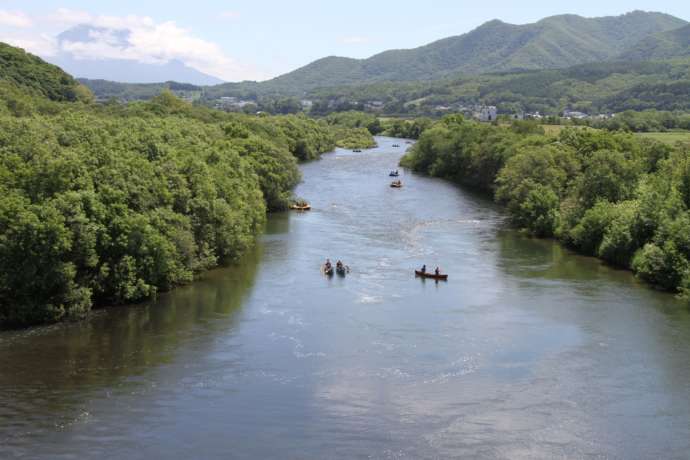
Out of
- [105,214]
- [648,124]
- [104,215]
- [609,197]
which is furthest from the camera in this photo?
[648,124]

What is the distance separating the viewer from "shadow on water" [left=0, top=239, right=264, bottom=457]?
34.4 meters

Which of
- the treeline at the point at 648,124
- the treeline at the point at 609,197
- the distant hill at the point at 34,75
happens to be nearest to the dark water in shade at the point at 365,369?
the treeline at the point at 609,197

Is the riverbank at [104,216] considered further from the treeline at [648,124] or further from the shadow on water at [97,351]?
the treeline at [648,124]

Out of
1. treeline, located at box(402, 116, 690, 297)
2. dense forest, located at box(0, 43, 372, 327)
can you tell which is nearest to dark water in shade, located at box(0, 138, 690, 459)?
dense forest, located at box(0, 43, 372, 327)

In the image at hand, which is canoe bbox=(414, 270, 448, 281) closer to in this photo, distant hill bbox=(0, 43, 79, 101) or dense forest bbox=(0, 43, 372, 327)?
dense forest bbox=(0, 43, 372, 327)

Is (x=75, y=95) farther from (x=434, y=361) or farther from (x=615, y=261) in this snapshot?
(x=434, y=361)

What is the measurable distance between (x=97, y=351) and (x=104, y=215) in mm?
9982

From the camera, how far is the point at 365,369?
3947cm

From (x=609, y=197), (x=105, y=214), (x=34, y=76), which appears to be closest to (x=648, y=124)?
(x=609, y=197)

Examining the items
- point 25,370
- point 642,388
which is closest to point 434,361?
point 642,388

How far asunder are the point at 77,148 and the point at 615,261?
147 ft

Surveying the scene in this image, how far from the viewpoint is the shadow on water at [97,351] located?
3441 cm

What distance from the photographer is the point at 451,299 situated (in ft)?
175

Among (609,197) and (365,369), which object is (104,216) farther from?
(609,197)
